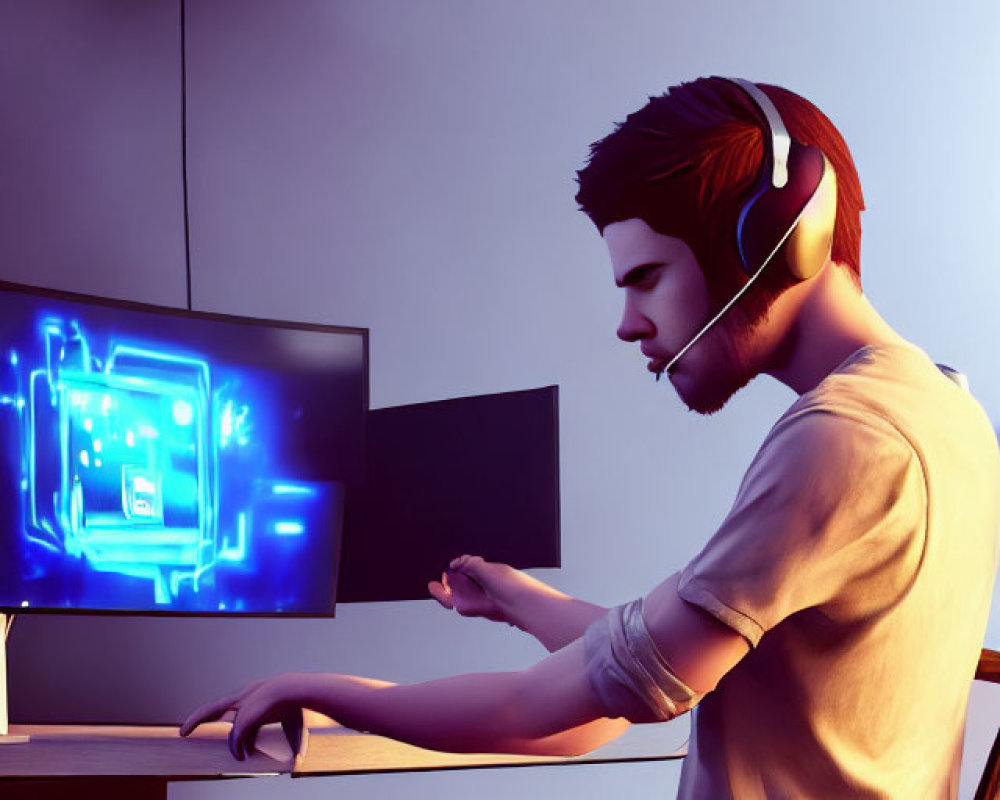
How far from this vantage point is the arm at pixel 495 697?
2.48 ft

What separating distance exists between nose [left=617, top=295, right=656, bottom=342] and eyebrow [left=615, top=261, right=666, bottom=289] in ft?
0.05

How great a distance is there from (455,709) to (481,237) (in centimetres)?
115

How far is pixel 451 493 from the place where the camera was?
1.51 m

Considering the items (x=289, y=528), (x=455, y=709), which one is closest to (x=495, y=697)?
(x=455, y=709)

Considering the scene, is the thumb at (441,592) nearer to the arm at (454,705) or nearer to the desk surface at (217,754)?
the desk surface at (217,754)

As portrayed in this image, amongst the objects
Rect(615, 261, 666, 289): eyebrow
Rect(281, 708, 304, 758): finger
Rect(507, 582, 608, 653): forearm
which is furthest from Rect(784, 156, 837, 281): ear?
Rect(281, 708, 304, 758): finger

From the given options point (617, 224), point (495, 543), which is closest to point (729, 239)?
point (617, 224)

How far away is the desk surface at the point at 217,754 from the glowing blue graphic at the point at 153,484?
0.16 meters

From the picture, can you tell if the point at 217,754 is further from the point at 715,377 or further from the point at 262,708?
the point at 715,377

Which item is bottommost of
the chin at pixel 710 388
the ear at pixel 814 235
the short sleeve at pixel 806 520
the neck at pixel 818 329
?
the short sleeve at pixel 806 520

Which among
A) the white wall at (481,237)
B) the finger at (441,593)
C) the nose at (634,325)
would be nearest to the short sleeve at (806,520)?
the nose at (634,325)

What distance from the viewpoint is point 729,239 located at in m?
0.90

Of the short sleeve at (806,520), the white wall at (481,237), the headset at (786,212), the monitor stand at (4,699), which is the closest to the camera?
the short sleeve at (806,520)

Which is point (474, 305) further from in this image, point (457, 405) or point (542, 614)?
point (542, 614)
